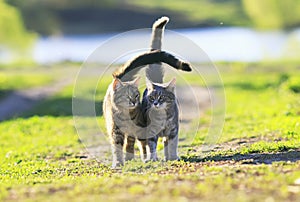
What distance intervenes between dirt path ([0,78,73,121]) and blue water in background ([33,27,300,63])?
4.82 m

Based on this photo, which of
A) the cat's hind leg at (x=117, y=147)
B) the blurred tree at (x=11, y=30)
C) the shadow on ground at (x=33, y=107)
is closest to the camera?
the cat's hind leg at (x=117, y=147)

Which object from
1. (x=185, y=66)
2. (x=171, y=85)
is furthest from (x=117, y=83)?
(x=185, y=66)

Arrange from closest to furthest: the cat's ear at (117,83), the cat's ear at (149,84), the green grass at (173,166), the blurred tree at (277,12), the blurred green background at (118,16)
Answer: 1. the green grass at (173,166)
2. the cat's ear at (117,83)
3. the cat's ear at (149,84)
4. the blurred green background at (118,16)
5. the blurred tree at (277,12)

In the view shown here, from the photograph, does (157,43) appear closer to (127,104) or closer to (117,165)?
(127,104)

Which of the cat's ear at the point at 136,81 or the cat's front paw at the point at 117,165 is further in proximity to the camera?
the cat's front paw at the point at 117,165

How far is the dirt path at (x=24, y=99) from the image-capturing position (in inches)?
805

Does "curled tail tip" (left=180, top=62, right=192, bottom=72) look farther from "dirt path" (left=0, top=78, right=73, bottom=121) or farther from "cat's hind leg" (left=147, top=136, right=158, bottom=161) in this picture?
"dirt path" (left=0, top=78, right=73, bottom=121)

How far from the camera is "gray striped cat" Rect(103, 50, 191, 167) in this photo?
950cm

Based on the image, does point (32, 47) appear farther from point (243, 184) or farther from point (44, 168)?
point (243, 184)

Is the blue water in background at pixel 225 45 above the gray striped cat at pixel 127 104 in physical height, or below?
above

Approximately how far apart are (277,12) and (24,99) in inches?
805

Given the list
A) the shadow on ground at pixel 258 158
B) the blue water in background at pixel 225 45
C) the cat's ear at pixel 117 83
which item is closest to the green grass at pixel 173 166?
the shadow on ground at pixel 258 158

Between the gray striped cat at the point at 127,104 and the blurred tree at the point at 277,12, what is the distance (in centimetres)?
2903

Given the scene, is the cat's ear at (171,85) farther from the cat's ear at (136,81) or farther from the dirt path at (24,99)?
the dirt path at (24,99)
